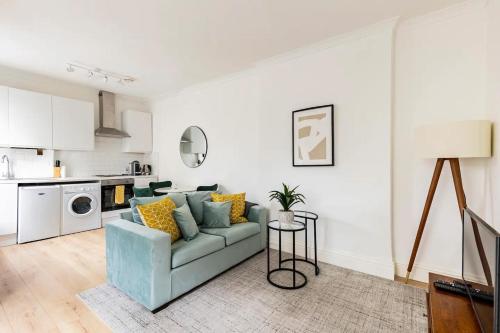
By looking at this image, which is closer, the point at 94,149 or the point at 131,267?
the point at 131,267

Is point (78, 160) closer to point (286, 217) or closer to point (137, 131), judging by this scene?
point (137, 131)

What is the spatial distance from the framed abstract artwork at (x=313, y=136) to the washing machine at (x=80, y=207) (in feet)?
11.8

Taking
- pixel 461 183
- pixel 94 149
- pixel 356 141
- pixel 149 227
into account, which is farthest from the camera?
pixel 94 149

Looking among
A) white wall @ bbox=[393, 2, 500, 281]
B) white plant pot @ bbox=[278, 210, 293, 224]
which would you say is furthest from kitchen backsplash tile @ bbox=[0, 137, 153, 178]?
white wall @ bbox=[393, 2, 500, 281]

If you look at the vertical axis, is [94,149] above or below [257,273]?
above

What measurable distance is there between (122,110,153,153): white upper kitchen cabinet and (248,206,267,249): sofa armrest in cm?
327

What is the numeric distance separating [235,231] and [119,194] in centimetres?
301

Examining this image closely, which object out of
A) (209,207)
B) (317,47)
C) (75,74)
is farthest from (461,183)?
(75,74)

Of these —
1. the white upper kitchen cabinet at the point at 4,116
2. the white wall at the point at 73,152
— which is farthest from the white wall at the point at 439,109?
the white upper kitchen cabinet at the point at 4,116

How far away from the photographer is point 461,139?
1.91m

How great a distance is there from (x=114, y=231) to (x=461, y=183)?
3.13 m

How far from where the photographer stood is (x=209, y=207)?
2.93m

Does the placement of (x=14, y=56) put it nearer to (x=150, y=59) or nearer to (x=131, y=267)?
(x=150, y=59)

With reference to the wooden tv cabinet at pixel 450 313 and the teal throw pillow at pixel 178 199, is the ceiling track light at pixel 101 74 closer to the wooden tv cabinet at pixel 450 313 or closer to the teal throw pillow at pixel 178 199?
the teal throw pillow at pixel 178 199
